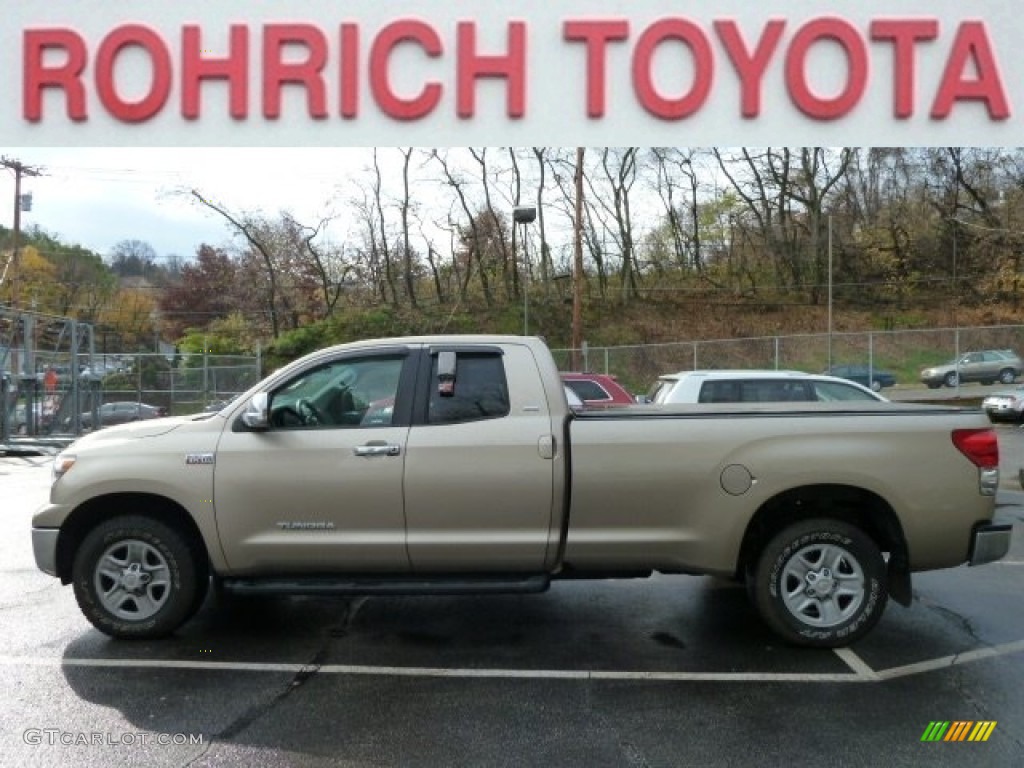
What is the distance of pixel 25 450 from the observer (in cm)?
1869

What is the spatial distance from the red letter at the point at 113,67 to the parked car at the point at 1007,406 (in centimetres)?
2354

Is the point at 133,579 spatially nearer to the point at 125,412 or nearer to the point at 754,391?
the point at 754,391

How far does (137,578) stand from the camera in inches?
207

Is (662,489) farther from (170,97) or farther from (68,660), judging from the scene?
(170,97)

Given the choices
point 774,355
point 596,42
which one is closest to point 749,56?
point 596,42

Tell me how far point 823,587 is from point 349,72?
15.3ft

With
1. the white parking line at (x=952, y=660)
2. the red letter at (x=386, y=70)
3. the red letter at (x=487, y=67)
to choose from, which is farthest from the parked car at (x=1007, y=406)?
the red letter at (x=386, y=70)

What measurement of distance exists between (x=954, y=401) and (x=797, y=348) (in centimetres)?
828

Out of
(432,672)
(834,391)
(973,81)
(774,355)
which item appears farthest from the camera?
(774,355)

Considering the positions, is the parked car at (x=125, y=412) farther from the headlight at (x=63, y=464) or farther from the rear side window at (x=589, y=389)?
the headlight at (x=63, y=464)

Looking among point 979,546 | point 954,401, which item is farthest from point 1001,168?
point 979,546

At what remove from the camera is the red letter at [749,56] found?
600 cm

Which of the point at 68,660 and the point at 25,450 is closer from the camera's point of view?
the point at 68,660

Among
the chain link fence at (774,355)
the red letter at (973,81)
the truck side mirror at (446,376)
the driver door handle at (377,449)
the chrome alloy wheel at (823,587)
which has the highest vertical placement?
the red letter at (973,81)
